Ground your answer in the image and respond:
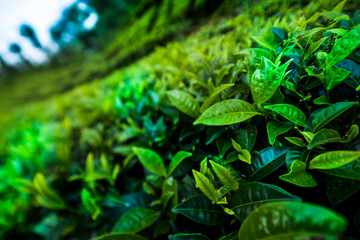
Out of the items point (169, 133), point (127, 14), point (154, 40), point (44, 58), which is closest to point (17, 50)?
point (44, 58)

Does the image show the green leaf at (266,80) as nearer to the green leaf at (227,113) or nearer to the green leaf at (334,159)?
the green leaf at (227,113)

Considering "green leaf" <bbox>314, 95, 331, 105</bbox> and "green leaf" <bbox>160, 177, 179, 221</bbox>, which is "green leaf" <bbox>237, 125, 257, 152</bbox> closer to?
"green leaf" <bbox>314, 95, 331, 105</bbox>

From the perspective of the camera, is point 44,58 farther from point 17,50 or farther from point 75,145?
point 75,145

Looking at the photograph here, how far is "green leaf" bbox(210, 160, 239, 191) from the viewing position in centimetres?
58

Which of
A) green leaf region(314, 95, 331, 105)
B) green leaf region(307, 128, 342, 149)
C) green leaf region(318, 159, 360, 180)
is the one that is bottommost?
green leaf region(318, 159, 360, 180)

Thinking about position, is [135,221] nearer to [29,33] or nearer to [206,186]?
[206,186]

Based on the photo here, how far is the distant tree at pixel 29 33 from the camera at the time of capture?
1127 cm

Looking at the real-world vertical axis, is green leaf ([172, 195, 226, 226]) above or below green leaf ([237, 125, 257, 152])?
below

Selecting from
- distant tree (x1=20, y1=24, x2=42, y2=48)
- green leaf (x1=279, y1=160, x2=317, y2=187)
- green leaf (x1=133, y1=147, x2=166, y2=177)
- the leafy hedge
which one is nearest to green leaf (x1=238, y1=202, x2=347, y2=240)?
the leafy hedge

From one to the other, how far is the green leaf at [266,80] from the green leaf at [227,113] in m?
0.05

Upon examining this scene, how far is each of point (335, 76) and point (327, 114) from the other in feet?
0.46

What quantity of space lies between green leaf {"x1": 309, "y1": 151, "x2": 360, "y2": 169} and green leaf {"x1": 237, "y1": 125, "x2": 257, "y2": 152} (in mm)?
208

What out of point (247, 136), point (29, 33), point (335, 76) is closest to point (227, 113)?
point (247, 136)

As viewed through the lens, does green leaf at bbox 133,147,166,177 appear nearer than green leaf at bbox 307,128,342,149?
No
